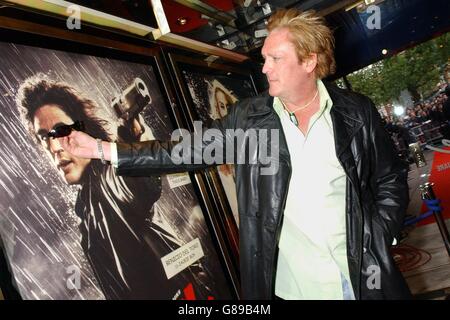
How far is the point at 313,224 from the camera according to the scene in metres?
1.70

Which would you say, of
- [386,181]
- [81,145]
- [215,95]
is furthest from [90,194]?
[215,95]

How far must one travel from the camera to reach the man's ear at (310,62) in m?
1.87

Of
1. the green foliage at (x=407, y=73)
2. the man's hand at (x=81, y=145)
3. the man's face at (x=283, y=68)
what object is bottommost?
the man's hand at (x=81, y=145)

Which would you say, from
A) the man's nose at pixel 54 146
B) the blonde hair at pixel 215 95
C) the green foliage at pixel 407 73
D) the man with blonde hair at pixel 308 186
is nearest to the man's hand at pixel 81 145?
the man's nose at pixel 54 146

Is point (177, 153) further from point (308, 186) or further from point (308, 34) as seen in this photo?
point (308, 34)

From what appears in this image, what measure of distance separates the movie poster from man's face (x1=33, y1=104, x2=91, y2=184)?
2.77ft

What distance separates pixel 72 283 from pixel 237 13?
2.70 meters

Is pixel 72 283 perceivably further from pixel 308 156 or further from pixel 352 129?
pixel 352 129

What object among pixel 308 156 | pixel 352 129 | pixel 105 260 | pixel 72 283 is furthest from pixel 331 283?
pixel 72 283

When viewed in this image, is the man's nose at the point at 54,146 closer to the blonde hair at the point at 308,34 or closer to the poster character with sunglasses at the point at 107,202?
the poster character with sunglasses at the point at 107,202

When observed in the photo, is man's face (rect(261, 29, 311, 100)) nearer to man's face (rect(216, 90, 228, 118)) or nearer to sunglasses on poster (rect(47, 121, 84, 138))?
sunglasses on poster (rect(47, 121, 84, 138))

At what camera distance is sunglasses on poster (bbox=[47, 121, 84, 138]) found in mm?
1362

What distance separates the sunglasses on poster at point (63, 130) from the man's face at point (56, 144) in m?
0.03

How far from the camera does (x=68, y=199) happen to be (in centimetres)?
138
